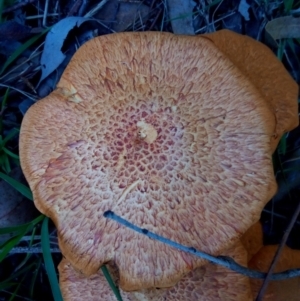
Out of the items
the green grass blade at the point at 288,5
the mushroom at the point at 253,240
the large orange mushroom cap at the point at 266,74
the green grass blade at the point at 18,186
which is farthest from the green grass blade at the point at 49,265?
the green grass blade at the point at 288,5

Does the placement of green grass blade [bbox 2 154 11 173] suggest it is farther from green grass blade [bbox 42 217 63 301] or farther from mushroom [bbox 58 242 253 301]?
mushroom [bbox 58 242 253 301]

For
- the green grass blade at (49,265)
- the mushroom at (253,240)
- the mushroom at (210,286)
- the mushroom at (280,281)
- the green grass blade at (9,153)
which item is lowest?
the mushroom at (280,281)

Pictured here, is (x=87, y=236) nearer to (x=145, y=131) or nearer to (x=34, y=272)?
(x=145, y=131)

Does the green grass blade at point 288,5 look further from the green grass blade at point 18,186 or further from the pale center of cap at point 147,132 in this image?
the green grass blade at point 18,186

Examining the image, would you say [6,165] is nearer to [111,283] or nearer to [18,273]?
[18,273]

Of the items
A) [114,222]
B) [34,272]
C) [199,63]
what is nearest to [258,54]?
[199,63]

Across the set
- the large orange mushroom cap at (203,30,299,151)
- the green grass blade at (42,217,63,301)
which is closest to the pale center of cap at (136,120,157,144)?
the large orange mushroom cap at (203,30,299,151)
